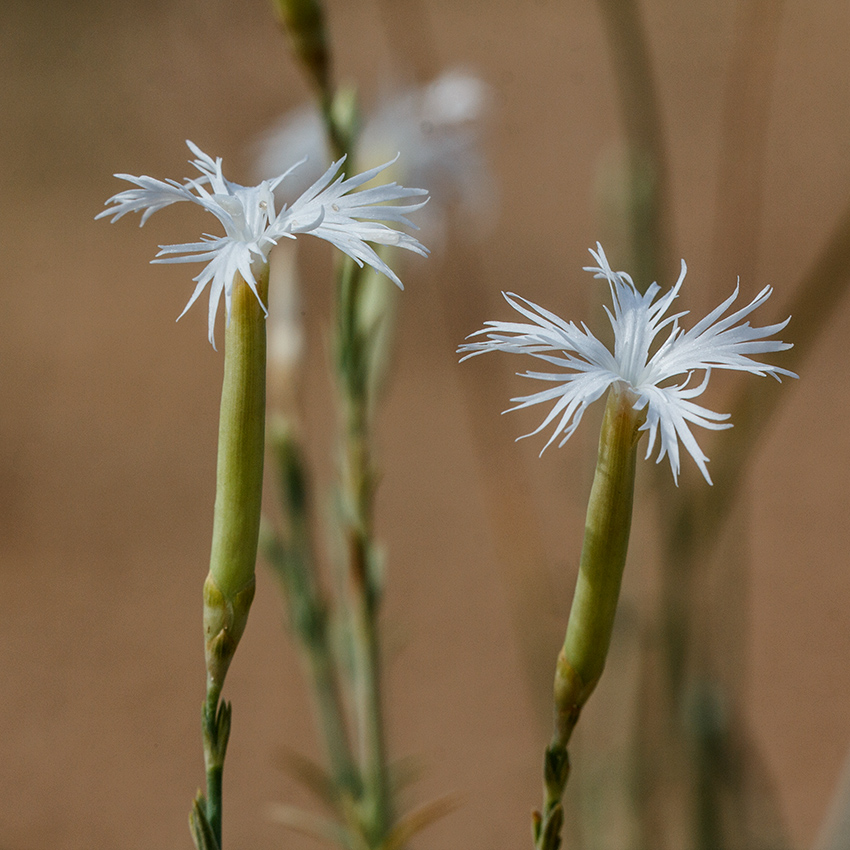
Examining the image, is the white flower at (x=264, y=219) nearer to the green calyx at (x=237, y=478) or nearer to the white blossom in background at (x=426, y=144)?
the green calyx at (x=237, y=478)

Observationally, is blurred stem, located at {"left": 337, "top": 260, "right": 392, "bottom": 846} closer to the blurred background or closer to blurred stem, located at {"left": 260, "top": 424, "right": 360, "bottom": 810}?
blurred stem, located at {"left": 260, "top": 424, "right": 360, "bottom": 810}

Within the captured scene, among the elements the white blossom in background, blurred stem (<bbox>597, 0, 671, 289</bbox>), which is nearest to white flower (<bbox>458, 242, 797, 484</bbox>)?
blurred stem (<bbox>597, 0, 671, 289</bbox>)

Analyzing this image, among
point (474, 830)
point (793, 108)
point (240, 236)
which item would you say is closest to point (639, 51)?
point (240, 236)

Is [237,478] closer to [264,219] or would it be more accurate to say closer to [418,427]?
[264,219]

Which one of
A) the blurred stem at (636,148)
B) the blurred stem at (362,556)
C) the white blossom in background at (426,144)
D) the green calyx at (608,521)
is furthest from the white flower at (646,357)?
the white blossom in background at (426,144)

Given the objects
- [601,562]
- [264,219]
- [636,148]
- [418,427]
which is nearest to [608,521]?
[601,562]
